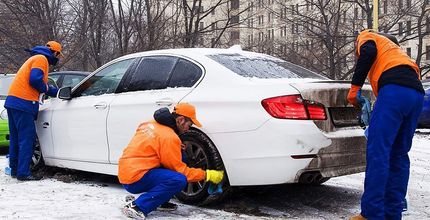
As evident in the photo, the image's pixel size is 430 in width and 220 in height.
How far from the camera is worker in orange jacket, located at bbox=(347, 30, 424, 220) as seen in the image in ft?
13.0

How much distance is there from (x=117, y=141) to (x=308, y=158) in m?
2.06

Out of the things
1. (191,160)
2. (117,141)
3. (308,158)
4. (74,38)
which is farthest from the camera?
(74,38)

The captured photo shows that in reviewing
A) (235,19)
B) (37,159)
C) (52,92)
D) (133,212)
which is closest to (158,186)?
(133,212)

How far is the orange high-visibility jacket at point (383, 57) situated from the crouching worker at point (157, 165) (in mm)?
1469

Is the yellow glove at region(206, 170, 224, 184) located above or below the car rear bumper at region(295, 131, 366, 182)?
below

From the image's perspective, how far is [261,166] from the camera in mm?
4426

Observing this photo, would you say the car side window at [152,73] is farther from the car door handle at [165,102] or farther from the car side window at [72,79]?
the car side window at [72,79]

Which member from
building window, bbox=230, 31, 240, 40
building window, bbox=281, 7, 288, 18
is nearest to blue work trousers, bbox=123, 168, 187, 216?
building window, bbox=281, 7, 288, 18

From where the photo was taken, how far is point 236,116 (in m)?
4.55

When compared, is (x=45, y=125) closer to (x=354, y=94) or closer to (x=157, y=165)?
(x=157, y=165)

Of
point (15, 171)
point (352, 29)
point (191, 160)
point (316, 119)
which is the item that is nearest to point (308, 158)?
point (316, 119)

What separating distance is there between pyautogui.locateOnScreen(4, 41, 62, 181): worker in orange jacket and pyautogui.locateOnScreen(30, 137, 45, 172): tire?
0.43m

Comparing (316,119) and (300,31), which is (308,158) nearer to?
(316,119)

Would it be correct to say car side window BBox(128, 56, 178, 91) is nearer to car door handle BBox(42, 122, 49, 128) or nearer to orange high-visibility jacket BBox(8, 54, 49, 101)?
orange high-visibility jacket BBox(8, 54, 49, 101)
